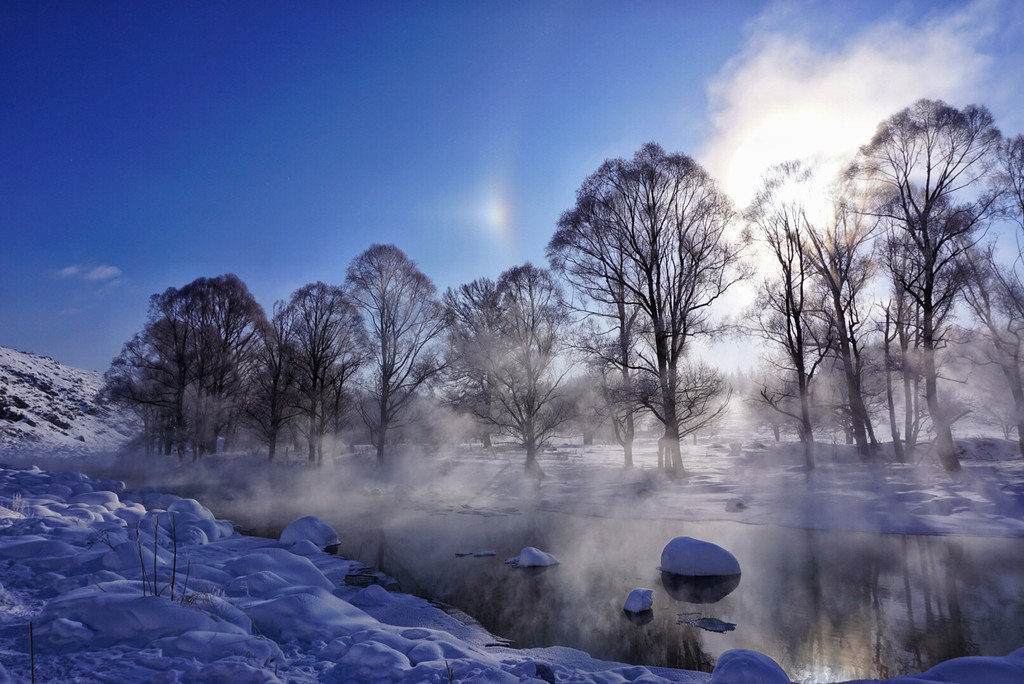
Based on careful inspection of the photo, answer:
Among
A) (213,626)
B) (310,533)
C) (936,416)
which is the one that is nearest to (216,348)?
(310,533)

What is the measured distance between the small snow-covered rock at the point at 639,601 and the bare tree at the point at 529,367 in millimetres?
13871

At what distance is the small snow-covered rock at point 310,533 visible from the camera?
11.2 m

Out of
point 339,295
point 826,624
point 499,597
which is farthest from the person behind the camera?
point 339,295

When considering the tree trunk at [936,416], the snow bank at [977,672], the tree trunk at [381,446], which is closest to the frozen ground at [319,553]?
the snow bank at [977,672]

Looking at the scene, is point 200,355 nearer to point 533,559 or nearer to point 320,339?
point 320,339

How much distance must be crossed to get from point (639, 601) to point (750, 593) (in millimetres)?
1955

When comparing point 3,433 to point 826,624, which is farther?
point 3,433

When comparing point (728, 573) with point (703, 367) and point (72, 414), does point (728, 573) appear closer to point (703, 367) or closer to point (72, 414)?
point (703, 367)

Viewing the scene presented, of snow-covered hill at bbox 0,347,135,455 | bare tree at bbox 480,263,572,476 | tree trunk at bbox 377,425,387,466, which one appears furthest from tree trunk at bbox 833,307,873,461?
snow-covered hill at bbox 0,347,135,455

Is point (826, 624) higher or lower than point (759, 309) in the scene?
lower

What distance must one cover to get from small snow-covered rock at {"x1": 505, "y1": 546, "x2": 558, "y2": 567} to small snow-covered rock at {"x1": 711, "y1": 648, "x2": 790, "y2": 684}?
18.0 ft

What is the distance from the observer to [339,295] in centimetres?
2631

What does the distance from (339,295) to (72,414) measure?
49030 millimetres

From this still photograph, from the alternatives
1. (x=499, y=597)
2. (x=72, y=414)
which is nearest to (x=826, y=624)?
(x=499, y=597)
